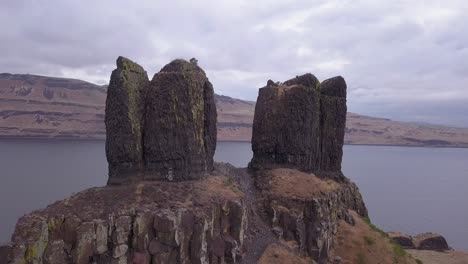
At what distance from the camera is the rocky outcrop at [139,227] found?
78.3 ft

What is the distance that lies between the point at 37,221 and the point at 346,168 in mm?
135334

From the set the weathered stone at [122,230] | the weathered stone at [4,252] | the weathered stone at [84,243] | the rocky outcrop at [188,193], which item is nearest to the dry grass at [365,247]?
the rocky outcrop at [188,193]

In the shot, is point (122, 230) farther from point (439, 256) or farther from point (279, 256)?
point (439, 256)

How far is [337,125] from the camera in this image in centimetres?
4506

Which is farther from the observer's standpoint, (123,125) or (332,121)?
(332,121)

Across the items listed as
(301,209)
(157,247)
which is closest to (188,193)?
(157,247)

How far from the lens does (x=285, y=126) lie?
40406 millimetres

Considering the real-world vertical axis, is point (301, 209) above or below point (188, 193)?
below

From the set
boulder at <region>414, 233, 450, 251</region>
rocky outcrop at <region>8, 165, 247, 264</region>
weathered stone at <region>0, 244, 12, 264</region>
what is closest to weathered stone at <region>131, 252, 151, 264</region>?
rocky outcrop at <region>8, 165, 247, 264</region>

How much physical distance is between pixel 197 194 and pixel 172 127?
175 inches

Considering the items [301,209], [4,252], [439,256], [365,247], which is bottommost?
[439,256]

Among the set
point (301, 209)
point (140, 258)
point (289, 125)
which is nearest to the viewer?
point (140, 258)

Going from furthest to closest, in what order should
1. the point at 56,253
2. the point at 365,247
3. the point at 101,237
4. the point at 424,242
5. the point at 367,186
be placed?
the point at 367,186 → the point at 424,242 → the point at 365,247 → the point at 101,237 → the point at 56,253

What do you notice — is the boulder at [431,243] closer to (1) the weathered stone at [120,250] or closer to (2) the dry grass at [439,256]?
(2) the dry grass at [439,256]
